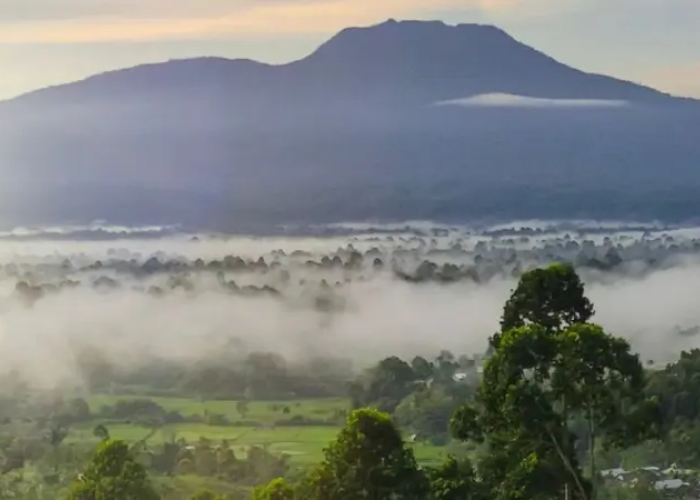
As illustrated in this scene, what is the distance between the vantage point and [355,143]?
3.01 metres

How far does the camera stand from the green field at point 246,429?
2828 mm

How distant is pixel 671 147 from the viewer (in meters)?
3.04

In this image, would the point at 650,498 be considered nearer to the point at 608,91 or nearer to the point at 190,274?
the point at 608,91

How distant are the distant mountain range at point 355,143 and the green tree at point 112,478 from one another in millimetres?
726

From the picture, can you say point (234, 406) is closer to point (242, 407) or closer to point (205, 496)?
point (242, 407)

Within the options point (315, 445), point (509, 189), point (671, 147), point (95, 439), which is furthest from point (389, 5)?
point (95, 439)

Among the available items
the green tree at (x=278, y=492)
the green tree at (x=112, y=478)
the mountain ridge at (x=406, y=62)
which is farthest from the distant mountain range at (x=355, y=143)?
the green tree at (x=278, y=492)

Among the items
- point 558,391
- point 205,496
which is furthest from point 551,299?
point 205,496

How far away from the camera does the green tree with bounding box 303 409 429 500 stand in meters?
2.20

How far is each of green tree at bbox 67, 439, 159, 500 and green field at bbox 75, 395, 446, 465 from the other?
235mm

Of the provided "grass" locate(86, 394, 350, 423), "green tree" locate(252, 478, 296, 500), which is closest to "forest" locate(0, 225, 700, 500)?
"grass" locate(86, 394, 350, 423)

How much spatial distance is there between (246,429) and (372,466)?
2.49ft

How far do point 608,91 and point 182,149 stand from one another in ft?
4.23

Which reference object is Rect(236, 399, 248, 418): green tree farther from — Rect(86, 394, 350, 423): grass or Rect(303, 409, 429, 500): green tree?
Rect(303, 409, 429, 500): green tree
